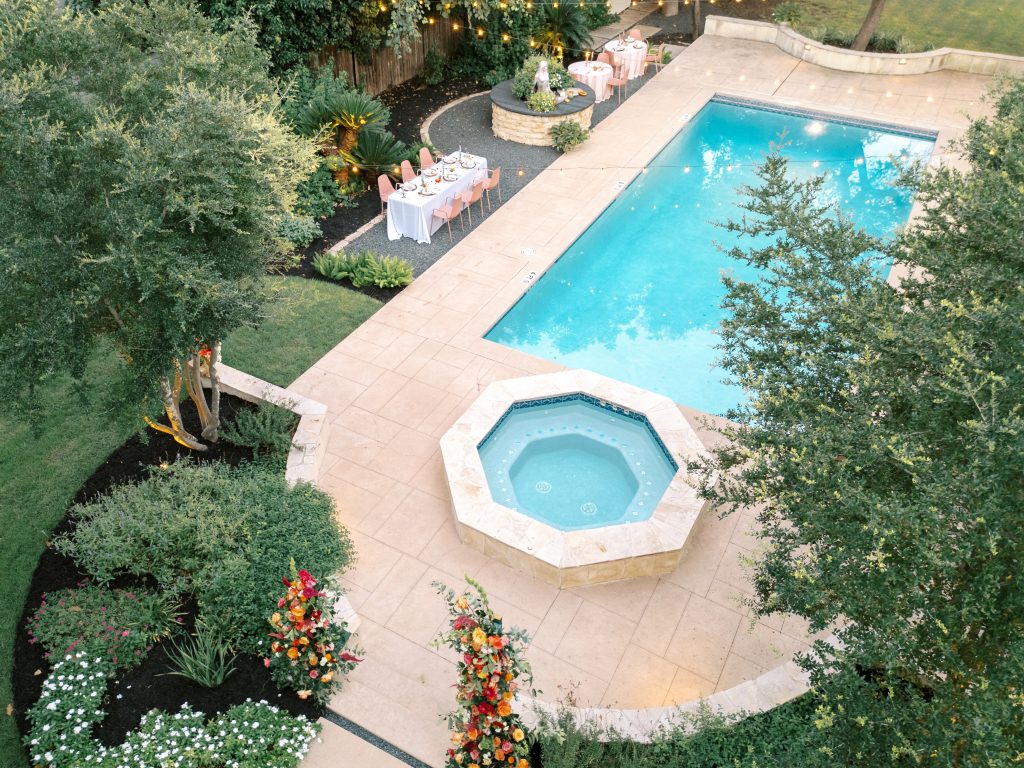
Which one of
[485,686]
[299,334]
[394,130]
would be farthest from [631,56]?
[485,686]

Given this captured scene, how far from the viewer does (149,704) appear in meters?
6.23

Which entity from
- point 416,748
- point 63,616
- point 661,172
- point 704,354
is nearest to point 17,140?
point 63,616

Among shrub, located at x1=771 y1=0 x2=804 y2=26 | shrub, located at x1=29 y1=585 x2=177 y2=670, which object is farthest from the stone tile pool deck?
shrub, located at x1=771 y1=0 x2=804 y2=26

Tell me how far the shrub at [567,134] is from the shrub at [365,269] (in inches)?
211

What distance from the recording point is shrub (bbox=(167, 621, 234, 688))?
20.6 ft

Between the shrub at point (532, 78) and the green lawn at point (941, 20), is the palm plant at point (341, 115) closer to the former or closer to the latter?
the shrub at point (532, 78)

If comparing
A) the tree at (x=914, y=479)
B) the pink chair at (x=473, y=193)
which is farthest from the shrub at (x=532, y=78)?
the tree at (x=914, y=479)

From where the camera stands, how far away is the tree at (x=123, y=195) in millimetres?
5582

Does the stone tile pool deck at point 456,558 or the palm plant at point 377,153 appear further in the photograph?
the palm plant at point 377,153

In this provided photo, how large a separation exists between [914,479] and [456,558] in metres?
4.89

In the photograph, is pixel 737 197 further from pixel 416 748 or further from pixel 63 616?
pixel 63 616

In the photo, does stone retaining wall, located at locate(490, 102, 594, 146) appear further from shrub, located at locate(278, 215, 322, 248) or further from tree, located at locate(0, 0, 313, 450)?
tree, located at locate(0, 0, 313, 450)

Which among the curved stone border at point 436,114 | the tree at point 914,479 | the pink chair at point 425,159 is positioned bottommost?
the curved stone border at point 436,114

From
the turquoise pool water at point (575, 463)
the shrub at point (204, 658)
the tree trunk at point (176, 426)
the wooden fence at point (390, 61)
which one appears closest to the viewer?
the shrub at point (204, 658)
